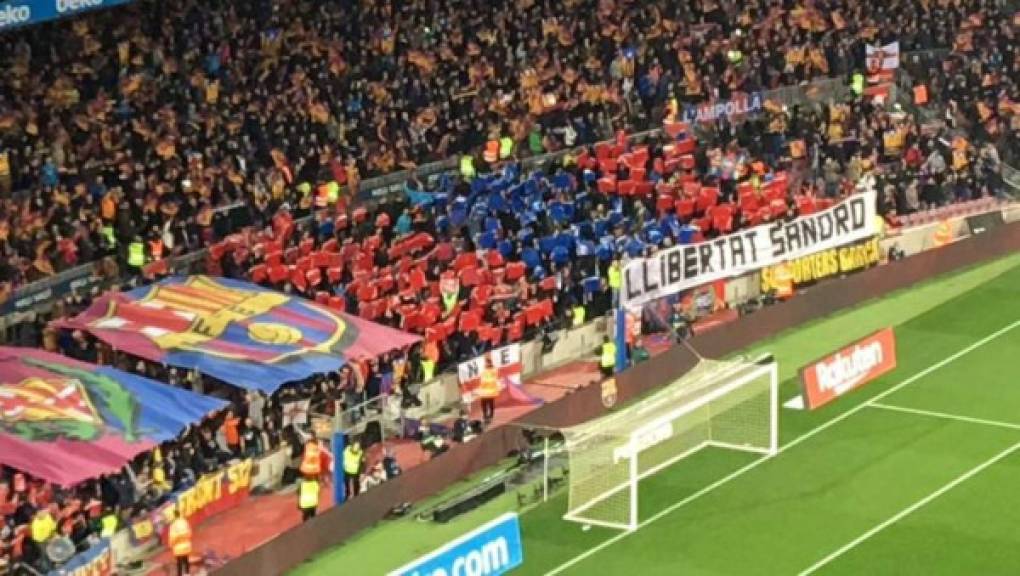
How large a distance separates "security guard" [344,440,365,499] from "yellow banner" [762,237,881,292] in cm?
1220

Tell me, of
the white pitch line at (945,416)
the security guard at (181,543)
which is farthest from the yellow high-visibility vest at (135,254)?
the white pitch line at (945,416)

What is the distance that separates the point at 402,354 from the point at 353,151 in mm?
6074

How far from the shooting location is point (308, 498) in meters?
28.0

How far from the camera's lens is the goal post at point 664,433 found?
29.3 m

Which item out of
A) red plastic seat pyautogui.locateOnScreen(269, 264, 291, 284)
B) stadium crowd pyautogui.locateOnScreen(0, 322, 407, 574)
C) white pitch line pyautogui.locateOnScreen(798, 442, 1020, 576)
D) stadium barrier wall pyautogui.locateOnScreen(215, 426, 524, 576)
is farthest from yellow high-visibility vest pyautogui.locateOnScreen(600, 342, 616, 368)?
white pitch line pyautogui.locateOnScreen(798, 442, 1020, 576)

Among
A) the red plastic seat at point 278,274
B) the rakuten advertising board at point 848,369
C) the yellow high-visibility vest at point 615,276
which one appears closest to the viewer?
the rakuten advertising board at point 848,369

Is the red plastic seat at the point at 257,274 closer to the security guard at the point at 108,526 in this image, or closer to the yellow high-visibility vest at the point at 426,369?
the yellow high-visibility vest at the point at 426,369

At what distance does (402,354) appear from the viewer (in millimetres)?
33062

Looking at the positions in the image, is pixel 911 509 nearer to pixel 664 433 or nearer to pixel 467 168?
pixel 664 433

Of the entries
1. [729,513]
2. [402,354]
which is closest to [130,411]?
[402,354]

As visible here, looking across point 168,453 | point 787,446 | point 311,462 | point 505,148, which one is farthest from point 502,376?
point 505,148

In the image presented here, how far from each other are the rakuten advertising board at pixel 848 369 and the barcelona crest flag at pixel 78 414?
30.4ft

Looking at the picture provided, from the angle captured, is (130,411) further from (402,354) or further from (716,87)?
(716,87)

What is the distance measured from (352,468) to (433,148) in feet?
38.2
